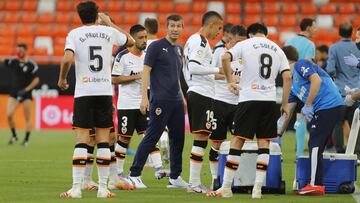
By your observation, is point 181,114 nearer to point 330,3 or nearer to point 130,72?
point 130,72

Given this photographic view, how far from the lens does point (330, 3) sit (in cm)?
3475

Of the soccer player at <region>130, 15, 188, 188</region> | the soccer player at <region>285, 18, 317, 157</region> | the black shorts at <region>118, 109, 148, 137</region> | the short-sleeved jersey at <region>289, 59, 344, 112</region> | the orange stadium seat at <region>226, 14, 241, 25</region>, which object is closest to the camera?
the short-sleeved jersey at <region>289, 59, 344, 112</region>

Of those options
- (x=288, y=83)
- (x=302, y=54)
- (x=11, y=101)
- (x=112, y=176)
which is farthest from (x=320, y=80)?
(x=11, y=101)

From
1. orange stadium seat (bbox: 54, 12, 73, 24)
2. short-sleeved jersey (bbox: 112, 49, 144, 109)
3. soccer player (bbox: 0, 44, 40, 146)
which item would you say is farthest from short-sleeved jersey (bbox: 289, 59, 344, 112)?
orange stadium seat (bbox: 54, 12, 73, 24)

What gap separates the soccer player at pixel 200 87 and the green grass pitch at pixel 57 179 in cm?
42

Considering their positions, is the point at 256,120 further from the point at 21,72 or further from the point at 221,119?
the point at 21,72

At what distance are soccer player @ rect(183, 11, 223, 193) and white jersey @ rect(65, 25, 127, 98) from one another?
1.33 metres

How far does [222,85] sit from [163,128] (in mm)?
1683

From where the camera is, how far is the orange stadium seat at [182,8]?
113 ft

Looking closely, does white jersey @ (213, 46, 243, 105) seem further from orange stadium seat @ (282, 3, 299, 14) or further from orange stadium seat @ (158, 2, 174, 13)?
orange stadium seat @ (282, 3, 299, 14)

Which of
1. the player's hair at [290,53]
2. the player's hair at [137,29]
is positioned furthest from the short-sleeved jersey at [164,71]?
the player's hair at [290,53]

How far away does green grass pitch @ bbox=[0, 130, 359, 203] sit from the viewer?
1173cm

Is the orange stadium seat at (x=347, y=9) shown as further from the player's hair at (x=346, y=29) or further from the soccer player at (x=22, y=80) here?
the player's hair at (x=346, y=29)

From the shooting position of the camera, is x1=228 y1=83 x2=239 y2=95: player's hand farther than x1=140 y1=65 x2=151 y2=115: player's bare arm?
No
